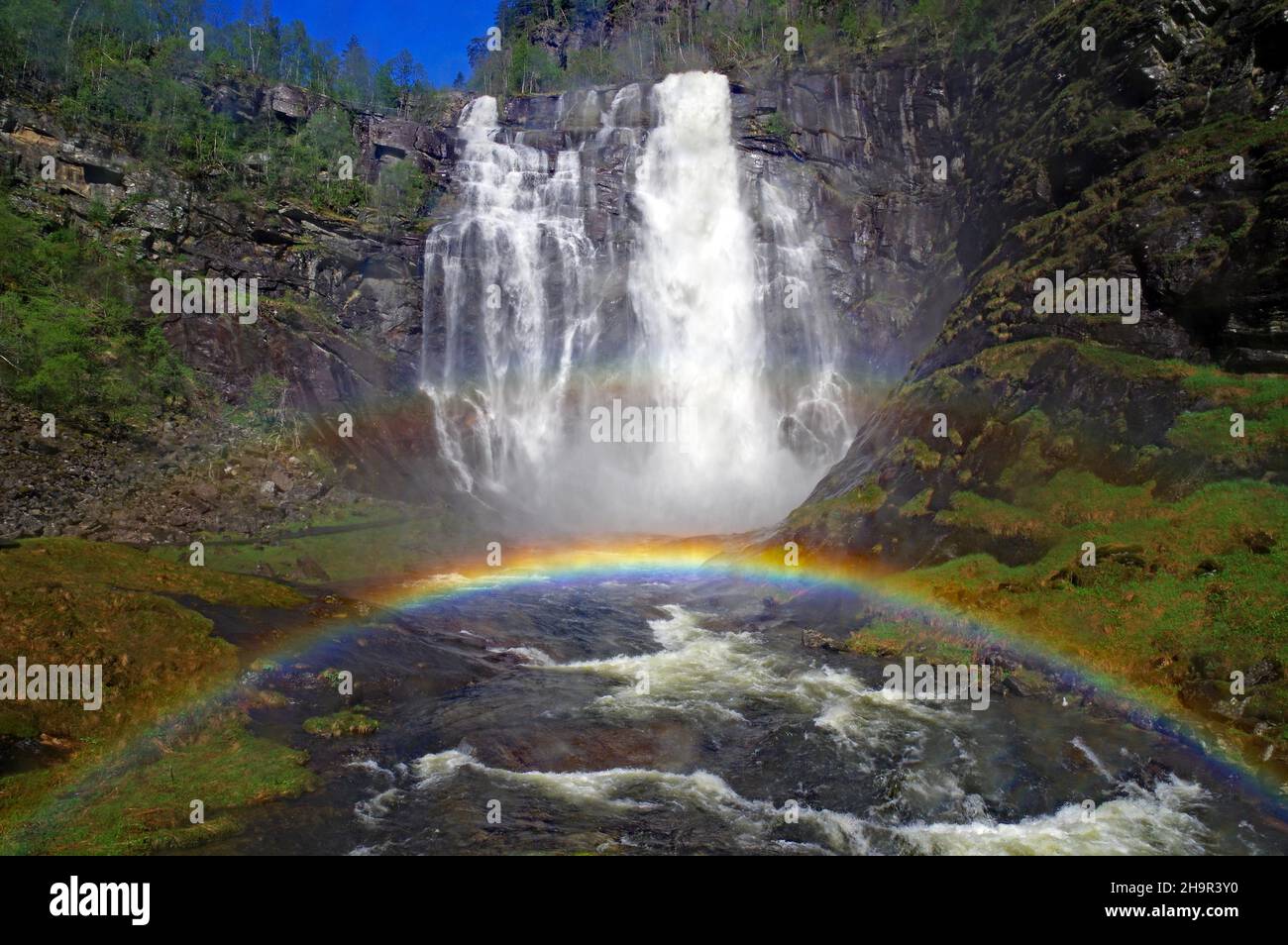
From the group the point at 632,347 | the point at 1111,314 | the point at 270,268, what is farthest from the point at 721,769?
the point at 270,268

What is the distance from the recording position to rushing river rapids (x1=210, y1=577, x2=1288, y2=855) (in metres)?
11.4

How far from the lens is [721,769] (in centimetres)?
1434

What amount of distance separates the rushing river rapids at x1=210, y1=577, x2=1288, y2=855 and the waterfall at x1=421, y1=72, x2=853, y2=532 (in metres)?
26.6

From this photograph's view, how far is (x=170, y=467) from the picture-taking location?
34875mm

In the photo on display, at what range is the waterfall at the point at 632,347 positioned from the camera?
49500 mm

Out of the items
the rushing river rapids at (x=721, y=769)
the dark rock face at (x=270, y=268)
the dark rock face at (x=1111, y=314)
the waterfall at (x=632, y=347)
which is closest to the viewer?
the rushing river rapids at (x=721, y=769)

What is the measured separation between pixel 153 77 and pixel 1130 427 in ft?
211

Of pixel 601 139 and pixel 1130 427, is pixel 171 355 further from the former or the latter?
pixel 1130 427

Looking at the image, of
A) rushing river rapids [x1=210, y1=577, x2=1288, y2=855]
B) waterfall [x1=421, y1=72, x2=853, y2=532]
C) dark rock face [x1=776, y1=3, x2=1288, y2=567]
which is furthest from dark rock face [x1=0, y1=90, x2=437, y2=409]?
dark rock face [x1=776, y1=3, x2=1288, y2=567]

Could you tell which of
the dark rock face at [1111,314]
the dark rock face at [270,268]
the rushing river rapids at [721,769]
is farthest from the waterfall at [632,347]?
the rushing river rapids at [721,769]

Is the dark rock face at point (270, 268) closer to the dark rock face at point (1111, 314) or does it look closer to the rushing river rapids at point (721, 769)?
the rushing river rapids at point (721, 769)

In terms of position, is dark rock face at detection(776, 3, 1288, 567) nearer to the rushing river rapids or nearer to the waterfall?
the rushing river rapids

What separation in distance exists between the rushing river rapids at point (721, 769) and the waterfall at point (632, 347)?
2665 cm
